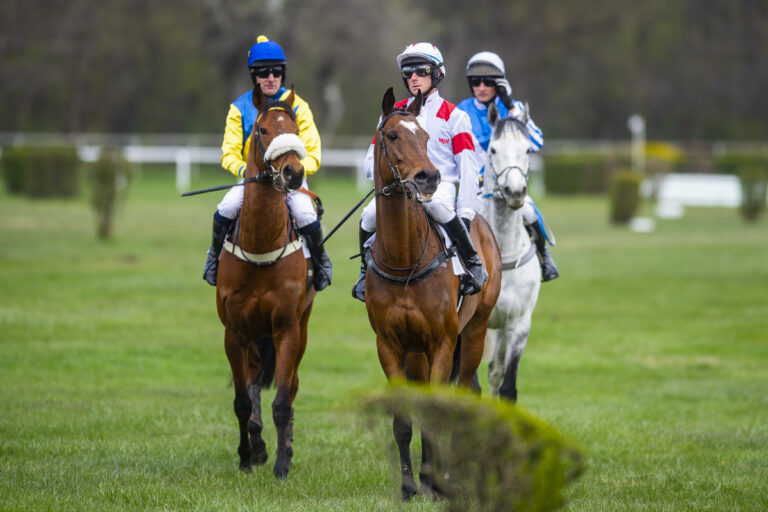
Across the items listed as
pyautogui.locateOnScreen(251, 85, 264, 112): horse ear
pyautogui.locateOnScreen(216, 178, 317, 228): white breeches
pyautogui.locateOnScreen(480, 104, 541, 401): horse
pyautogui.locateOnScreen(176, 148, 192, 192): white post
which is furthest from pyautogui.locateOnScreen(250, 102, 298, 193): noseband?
pyautogui.locateOnScreen(176, 148, 192, 192): white post

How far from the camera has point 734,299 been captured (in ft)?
50.2

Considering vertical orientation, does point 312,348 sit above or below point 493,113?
below

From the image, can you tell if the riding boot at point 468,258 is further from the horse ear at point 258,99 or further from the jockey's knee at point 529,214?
the jockey's knee at point 529,214

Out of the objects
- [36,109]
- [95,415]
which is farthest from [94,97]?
[95,415]

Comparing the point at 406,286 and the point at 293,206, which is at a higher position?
the point at 293,206

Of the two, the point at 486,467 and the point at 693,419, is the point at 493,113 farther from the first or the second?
the point at 486,467

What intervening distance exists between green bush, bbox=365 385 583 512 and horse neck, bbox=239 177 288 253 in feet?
10.2

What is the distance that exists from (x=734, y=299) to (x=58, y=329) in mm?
9576

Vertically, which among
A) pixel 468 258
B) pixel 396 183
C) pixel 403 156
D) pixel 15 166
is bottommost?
pixel 15 166

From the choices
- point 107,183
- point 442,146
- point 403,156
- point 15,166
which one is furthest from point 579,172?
point 403,156

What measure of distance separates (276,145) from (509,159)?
6.38 feet

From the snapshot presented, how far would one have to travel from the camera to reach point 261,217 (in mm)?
6371

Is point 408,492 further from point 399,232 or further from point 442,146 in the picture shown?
point 442,146

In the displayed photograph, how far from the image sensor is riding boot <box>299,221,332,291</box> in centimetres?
686
